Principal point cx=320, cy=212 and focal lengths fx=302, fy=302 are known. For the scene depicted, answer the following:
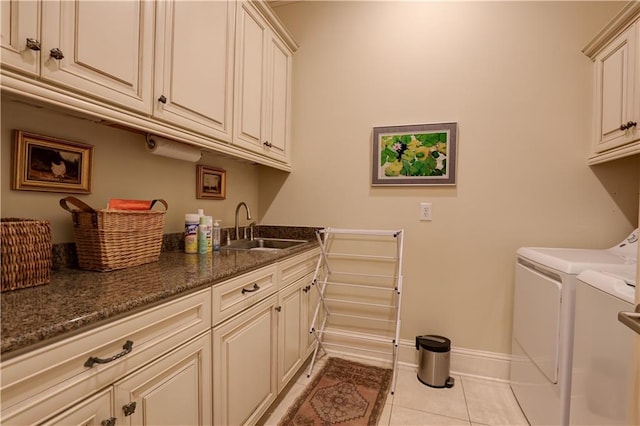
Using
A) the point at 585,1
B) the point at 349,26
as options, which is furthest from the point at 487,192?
the point at 349,26

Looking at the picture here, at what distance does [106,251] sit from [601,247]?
2675 mm

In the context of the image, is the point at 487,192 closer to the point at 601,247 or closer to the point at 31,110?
the point at 601,247

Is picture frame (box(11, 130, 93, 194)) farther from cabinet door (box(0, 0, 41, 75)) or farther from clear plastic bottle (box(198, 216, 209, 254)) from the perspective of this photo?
clear plastic bottle (box(198, 216, 209, 254))

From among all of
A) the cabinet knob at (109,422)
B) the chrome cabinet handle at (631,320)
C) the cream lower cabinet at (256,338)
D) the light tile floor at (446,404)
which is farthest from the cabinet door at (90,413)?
the chrome cabinet handle at (631,320)

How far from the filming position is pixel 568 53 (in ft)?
6.36

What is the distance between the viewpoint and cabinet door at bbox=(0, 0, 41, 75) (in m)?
0.80

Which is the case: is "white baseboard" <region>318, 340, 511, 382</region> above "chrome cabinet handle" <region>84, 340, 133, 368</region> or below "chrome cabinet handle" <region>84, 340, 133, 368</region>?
below

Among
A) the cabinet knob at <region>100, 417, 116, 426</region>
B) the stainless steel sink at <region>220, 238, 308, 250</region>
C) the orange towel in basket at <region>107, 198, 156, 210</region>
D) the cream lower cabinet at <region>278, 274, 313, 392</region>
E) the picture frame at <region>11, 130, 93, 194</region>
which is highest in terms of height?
the picture frame at <region>11, 130, 93, 194</region>

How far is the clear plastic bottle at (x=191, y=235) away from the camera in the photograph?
65.1 inches

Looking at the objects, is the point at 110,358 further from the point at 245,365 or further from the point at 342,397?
the point at 342,397

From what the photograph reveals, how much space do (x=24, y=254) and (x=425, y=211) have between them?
2088mm

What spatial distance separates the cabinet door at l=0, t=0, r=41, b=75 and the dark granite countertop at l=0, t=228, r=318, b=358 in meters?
0.64

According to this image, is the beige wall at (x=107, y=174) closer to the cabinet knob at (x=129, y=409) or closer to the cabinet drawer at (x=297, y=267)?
the cabinet drawer at (x=297, y=267)

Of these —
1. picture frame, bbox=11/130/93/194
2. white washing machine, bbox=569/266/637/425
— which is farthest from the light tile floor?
picture frame, bbox=11/130/93/194
